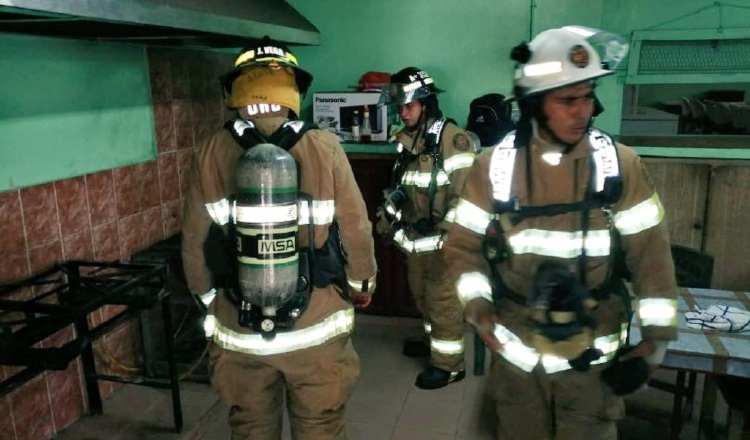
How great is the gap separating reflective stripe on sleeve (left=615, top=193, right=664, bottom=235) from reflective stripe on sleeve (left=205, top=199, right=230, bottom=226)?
59.9 inches

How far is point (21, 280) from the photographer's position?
117 inches

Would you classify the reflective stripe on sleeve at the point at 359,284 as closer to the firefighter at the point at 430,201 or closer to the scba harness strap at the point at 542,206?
the scba harness strap at the point at 542,206

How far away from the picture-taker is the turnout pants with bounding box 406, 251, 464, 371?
152 inches

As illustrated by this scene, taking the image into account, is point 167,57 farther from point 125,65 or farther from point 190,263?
point 190,263

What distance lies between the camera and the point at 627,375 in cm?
199

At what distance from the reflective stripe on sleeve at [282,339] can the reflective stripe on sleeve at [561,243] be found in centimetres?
85

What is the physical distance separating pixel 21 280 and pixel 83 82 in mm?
1185

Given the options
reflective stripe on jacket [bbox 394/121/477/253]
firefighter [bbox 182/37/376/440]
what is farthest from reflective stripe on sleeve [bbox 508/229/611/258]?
reflective stripe on jacket [bbox 394/121/477/253]

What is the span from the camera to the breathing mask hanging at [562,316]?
196cm

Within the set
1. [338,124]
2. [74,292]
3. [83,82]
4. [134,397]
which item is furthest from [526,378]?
[338,124]

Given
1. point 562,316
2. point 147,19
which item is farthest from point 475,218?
point 147,19

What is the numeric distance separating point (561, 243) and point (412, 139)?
204 centimetres

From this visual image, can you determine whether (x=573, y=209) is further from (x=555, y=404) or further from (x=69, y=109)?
(x=69, y=109)

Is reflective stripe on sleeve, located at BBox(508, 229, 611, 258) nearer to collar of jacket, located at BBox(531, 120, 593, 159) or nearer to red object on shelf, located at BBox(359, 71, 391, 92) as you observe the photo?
collar of jacket, located at BBox(531, 120, 593, 159)
